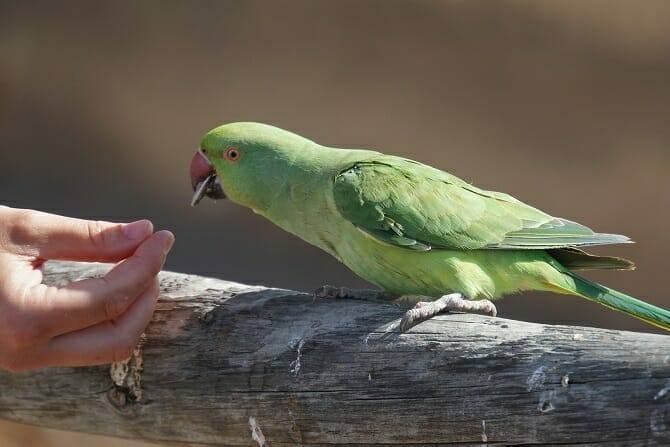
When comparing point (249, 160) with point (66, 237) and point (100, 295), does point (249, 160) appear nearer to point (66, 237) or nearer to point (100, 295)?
point (66, 237)

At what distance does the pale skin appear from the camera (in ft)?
6.79

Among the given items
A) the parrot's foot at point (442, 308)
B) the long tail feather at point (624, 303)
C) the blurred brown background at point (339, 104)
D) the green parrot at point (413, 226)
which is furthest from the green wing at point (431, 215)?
the blurred brown background at point (339, 104)

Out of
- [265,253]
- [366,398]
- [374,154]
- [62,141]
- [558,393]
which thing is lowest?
[265,253]

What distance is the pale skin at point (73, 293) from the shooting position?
2070 mm

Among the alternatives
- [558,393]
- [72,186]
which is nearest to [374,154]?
[558,393]

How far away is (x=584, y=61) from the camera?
18.0 ft

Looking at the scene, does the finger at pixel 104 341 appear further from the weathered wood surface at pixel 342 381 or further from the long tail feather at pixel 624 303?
the long tail feather at pixel 624 303

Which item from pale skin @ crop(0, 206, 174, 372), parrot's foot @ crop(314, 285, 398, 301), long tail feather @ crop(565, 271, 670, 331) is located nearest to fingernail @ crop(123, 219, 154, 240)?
pale skin @ crop(0, 206, 174, 372)

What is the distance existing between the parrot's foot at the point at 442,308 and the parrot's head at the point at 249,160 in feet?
2.55

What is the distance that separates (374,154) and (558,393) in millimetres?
1342

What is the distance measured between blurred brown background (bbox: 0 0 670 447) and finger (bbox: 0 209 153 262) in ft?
12.8

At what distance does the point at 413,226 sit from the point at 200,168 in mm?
836

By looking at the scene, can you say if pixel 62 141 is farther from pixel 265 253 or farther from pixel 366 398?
pixel 366 398

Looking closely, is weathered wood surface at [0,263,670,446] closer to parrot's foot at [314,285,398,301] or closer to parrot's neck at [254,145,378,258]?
parrot's foot at [314,285,398,301]
